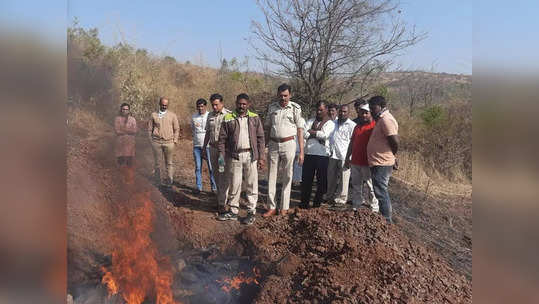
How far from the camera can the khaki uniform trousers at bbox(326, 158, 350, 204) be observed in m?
5.96

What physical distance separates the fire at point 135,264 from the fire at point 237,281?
539mm

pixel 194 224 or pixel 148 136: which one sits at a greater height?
pixel 148 136

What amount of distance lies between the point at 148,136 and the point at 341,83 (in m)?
3.54

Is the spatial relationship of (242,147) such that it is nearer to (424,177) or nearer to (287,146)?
(287,146)

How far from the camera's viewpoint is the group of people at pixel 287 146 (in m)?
4.80

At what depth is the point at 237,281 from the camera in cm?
391

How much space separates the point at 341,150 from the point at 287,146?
39.8 inches

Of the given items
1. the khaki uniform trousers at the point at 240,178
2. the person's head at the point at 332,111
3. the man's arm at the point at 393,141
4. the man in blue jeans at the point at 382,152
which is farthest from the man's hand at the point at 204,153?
the man's arm at the point at 393,141

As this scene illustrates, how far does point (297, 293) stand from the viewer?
11.3ft

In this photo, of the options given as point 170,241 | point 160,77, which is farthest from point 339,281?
point 160,77

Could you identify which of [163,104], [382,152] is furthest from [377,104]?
[163,104]
